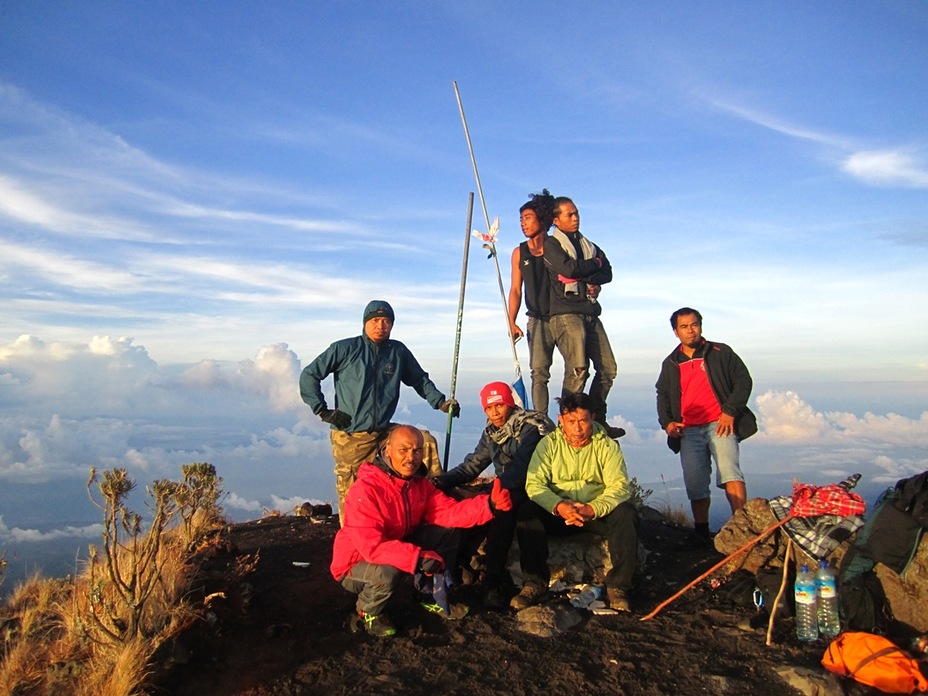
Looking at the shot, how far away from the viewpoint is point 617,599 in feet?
18.4

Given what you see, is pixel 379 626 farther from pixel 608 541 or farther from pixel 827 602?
pixel 827 602

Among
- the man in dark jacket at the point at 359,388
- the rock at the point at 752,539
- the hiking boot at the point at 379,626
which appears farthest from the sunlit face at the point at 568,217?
the hiking boot at the point at 379,626

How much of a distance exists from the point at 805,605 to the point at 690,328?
10.2 ft

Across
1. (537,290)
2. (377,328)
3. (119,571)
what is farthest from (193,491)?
(537,290)

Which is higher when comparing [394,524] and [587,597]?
[394,524]

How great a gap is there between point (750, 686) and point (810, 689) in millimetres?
341

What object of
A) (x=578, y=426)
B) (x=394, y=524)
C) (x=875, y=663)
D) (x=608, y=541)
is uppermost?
(x=578, y=426)

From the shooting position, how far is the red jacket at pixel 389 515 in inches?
202

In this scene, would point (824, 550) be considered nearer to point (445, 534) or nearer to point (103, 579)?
point (445, 534)

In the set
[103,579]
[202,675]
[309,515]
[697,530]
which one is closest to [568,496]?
[697,530]

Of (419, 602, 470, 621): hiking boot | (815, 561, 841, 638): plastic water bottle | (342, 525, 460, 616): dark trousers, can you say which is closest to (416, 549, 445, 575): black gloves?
(342, 525, 460, 616): dark trousers

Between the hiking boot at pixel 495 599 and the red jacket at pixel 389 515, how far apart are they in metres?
0.58

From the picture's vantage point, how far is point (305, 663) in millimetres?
4902

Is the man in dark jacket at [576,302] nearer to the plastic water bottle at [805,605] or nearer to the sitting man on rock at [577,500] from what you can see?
the sitting man on rock at [577,500]
